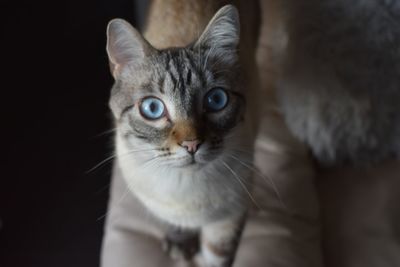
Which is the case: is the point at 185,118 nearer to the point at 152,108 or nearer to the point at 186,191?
the point at 152,108

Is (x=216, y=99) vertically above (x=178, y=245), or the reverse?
(x=216, y=99)

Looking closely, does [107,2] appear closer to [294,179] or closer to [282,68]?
[282,68]

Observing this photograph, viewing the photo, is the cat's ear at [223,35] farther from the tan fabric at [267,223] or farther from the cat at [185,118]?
the tan fabric at [267,223]

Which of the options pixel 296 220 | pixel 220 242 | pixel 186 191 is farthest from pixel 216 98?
pixel 296 220

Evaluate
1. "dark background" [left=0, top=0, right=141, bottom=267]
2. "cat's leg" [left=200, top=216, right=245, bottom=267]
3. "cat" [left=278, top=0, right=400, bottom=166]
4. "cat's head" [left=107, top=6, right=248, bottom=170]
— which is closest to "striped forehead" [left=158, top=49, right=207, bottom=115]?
"cat's head" [left=107, top=6, right=248, bottom=170]

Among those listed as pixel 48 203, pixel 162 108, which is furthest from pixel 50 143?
pixel 162 108

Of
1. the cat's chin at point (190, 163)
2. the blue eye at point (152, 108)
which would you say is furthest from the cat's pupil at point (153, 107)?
the cat's chin at point (190, 163)

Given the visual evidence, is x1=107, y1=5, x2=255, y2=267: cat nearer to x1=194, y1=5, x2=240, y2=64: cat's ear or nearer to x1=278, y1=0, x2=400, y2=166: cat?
x1=194, y1=5, x2=240, y2=64: cat's ear
